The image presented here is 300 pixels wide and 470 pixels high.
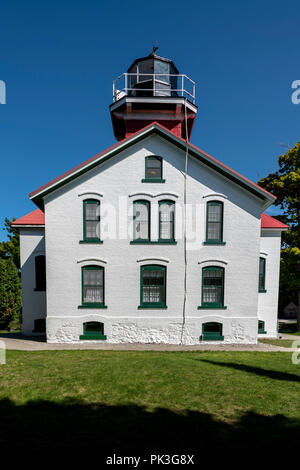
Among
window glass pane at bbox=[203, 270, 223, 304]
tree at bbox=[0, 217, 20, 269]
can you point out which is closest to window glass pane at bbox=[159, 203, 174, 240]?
window glass pane at bbox=[203, 270, 223, 304]

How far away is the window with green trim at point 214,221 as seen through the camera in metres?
12.0

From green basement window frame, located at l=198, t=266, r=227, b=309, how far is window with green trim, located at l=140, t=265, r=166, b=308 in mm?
2137

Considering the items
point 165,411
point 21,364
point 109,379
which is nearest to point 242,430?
point 165,411

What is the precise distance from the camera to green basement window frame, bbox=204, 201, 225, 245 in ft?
39.3

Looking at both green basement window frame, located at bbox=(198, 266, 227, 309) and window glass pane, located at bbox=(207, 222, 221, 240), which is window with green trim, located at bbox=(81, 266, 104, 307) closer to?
green basement window frame, located at bbox=(198, 266, 227, 309)

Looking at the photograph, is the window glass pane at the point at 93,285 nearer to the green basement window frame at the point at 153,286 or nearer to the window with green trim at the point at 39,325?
the green basement window frame at the point at 153,286

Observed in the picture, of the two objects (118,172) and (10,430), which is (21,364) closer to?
(10,430)

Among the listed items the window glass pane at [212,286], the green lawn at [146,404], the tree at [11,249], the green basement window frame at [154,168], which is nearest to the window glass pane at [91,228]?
the green basement window frame at [154,168]

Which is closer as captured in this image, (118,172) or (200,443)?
(200,443)

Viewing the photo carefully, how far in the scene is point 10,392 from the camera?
5914 mm

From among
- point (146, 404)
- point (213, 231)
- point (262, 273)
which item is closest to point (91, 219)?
point (213, 231)

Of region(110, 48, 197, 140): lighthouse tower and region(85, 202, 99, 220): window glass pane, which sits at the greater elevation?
region(110, 48, 197, 140): lighthouse tower

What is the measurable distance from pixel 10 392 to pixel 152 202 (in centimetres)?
899

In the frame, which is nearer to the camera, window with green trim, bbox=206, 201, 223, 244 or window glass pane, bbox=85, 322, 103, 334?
window glass pane, bbox=85, 322, 103, 334
